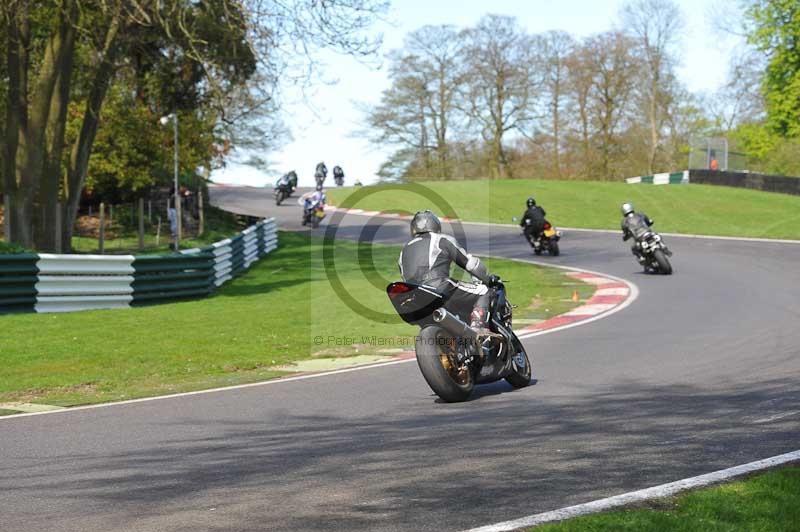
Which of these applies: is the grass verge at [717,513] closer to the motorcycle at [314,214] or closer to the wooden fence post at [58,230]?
the wooden fence post at [58,230]

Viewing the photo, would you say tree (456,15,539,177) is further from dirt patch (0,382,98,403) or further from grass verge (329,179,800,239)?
dirt patch (0,382,98,403)

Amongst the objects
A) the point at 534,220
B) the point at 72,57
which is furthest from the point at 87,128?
the point at 534,220

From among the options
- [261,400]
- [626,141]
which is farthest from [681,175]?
[261,400]

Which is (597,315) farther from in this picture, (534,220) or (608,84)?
(608,84)

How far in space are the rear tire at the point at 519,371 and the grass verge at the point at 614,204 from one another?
25667 mm

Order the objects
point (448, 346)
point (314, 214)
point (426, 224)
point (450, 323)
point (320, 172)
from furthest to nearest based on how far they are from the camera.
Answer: point (320, 172), point (314, 214), point (426, 224), point (448, 346), point (450, 323)

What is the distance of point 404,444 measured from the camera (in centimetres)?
748

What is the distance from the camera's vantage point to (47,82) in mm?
24516

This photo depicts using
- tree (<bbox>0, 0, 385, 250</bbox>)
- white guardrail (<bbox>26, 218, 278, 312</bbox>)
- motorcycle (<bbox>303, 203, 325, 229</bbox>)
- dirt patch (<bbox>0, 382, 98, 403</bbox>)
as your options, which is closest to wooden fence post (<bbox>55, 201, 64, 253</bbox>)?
tree (<bbox>0, 0, 385, 250</bbox>)

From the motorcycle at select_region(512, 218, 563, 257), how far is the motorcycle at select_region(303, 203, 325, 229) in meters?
11.4

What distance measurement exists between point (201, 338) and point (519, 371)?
19.5 feet

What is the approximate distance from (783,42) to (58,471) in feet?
206

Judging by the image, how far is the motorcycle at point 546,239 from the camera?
2858 centimetres

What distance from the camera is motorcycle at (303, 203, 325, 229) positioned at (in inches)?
1535
